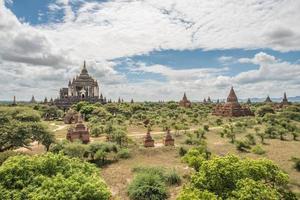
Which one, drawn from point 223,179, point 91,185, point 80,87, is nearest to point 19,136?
point 91,185

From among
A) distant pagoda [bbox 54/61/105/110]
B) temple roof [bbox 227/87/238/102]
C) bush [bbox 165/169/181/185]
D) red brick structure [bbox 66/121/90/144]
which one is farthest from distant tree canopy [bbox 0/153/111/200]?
distant pagoda [bbox 54/61/105/110]

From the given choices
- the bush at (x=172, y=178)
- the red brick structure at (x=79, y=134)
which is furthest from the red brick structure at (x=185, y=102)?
the bush at (x=172, y=178)

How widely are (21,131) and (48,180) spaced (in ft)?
58.2

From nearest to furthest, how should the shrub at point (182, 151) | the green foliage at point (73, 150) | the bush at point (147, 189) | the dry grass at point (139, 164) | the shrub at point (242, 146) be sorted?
the bush at point (147, 189) → the dry grass at point (139, 164) → the green foliage at point (73, 150) → the shrub at point (182, 151) → the shrub at point (242, 146)

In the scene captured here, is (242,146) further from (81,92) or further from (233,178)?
(81,92)

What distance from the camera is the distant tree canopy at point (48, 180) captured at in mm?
12344

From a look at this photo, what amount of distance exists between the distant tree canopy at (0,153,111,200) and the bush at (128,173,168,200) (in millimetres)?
4878

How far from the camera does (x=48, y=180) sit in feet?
42.0

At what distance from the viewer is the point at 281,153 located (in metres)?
32.1

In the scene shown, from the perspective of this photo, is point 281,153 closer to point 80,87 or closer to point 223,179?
point 223,179

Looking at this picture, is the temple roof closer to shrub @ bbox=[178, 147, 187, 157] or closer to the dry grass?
the dry grass

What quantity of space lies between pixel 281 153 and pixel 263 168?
794 inches

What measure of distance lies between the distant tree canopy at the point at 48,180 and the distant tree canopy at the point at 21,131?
14.3 m

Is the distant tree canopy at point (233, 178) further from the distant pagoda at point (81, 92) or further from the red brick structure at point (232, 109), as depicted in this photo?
the distant pagoda at point (81, 92)
